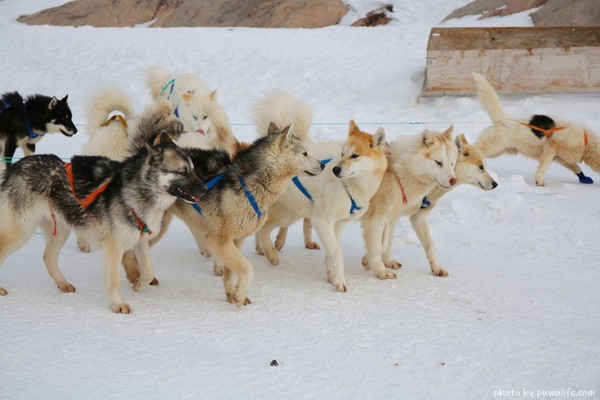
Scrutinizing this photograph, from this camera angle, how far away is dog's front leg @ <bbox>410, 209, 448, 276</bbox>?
16.8 feet

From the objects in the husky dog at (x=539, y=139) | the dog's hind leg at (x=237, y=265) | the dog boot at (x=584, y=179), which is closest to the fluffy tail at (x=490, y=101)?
the husky dog at (x=539, y=139)

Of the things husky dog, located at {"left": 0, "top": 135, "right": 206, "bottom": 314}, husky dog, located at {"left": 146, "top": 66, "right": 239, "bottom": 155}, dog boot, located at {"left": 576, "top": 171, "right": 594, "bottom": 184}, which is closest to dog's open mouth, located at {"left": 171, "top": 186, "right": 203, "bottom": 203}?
husky dog, located at {"left": 0, "top": 135, "right": 206, "bottom": 314}

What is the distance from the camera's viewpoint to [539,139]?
299 inches

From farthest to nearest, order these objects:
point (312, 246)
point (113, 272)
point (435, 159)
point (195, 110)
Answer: point (195, 110), point (312, 246), point (435, 159), point (113, 272)

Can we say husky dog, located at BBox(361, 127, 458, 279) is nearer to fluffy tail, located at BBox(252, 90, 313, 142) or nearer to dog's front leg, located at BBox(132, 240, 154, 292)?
fluffy tail, located at BBox(252, 90, 313, 142)

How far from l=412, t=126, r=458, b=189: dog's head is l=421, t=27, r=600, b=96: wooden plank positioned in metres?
4.79

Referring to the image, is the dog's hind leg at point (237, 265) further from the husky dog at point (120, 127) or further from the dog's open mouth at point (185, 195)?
the husky dog at point (120, 127)

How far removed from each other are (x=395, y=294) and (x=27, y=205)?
251 centimetres

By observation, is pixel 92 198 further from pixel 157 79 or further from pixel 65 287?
pixel 157 79

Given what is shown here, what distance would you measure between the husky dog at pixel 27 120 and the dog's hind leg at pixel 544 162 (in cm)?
511

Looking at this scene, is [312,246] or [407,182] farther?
[312,246]

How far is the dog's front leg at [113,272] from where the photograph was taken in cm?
422

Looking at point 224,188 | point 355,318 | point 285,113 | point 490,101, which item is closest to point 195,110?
point 285,113

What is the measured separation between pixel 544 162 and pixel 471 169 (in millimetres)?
2679
